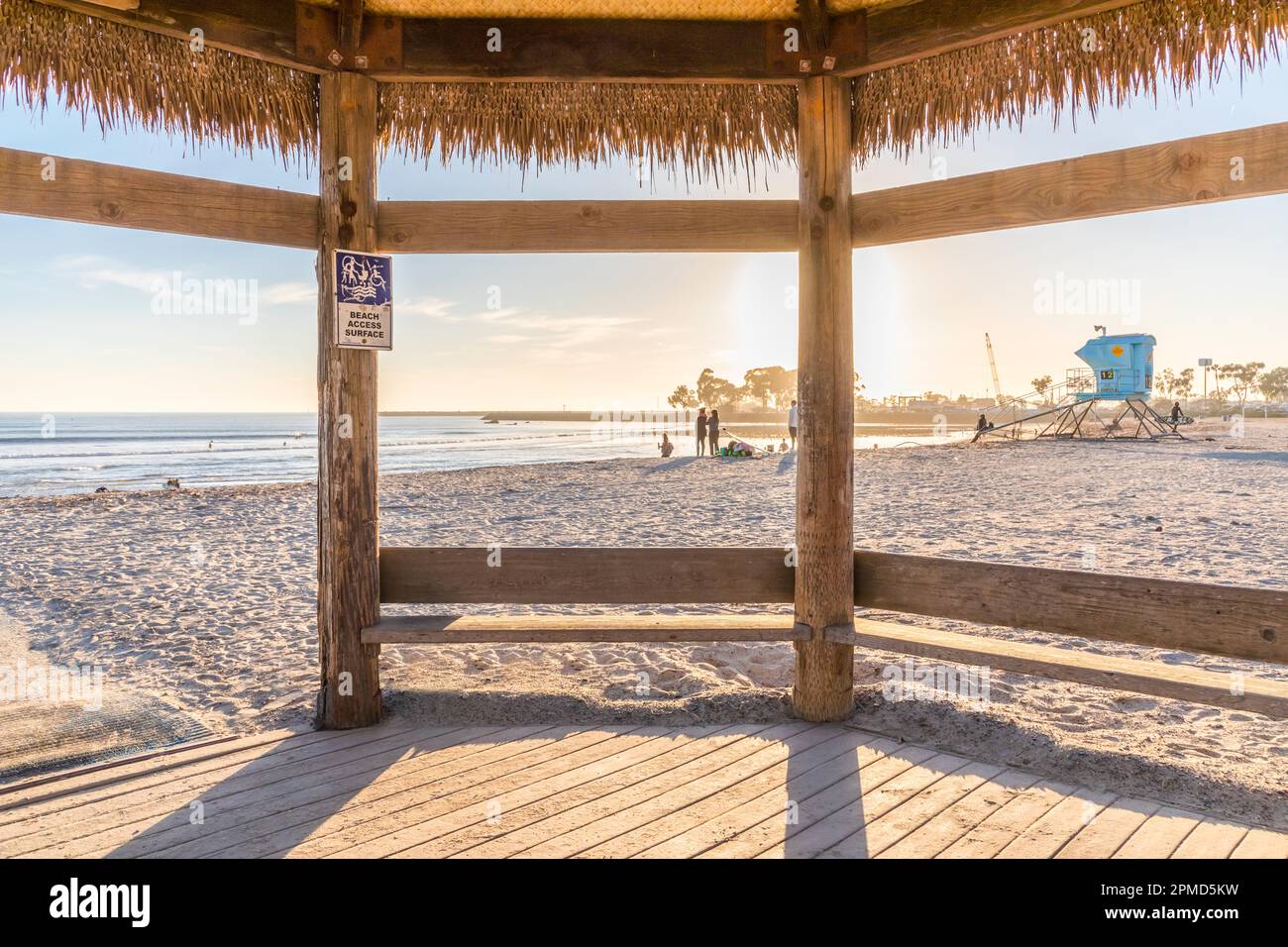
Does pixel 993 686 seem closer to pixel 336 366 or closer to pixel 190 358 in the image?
pixel 336 366

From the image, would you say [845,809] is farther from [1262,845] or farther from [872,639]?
[1262,845]

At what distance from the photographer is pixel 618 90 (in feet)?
12.0

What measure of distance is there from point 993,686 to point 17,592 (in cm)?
773

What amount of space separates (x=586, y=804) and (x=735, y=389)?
335 feet

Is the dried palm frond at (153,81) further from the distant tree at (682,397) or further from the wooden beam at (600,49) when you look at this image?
the distant tree at (682,397)

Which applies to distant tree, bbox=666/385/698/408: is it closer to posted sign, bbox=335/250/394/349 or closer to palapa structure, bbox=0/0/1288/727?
palapa structure, bbox=0/0/1288/727

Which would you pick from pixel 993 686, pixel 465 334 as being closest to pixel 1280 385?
pixel 465 334

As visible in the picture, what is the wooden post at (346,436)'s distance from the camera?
3389 mm

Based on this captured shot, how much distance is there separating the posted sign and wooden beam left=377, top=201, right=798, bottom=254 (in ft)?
0.47

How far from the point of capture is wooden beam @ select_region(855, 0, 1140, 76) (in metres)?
3.03

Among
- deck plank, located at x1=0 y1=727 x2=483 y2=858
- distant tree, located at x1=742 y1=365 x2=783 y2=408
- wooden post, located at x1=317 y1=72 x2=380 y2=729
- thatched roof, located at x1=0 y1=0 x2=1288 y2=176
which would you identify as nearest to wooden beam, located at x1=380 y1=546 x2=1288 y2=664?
wooden post, located at x1=317 y1=72 x2=380 y2=729

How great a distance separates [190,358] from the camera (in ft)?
228

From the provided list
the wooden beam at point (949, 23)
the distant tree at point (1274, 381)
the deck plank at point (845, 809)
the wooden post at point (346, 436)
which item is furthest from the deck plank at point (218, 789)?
the distant tree at point (1274, 381)

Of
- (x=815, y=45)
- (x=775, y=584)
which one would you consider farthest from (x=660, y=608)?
(x=815, y=45)
